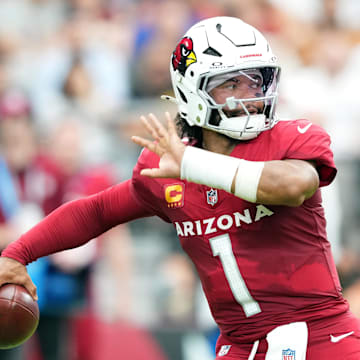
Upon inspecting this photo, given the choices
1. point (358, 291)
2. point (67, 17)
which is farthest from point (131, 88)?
point (358, 291)

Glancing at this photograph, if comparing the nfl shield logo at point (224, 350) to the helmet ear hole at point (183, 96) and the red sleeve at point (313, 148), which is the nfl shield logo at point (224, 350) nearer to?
the red sleeve at point (313, 148)

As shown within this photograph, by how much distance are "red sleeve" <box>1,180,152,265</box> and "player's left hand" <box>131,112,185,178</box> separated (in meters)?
0.61

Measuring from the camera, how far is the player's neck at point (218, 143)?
3.31 m

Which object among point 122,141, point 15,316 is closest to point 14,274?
point 15,316

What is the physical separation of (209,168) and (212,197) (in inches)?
14.7

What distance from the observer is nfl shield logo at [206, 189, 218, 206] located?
3142 millimetres

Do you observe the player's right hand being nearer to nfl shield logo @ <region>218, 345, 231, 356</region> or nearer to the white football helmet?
nfl shield logo @ <region>218, 345, 231, 356</region>

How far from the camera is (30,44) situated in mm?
8508

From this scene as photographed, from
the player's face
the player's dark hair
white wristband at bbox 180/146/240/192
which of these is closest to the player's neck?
the player's dark hair

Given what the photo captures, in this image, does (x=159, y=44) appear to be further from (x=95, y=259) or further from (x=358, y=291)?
(x=358, y=291)

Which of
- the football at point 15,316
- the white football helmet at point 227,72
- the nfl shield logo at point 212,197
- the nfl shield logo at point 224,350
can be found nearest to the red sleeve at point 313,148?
the white football helmet at point 227,72

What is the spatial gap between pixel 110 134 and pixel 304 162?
4.55 meters

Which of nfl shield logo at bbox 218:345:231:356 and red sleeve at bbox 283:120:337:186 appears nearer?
red sleeve at bbox 283:120:337:186

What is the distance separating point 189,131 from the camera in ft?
11.6
